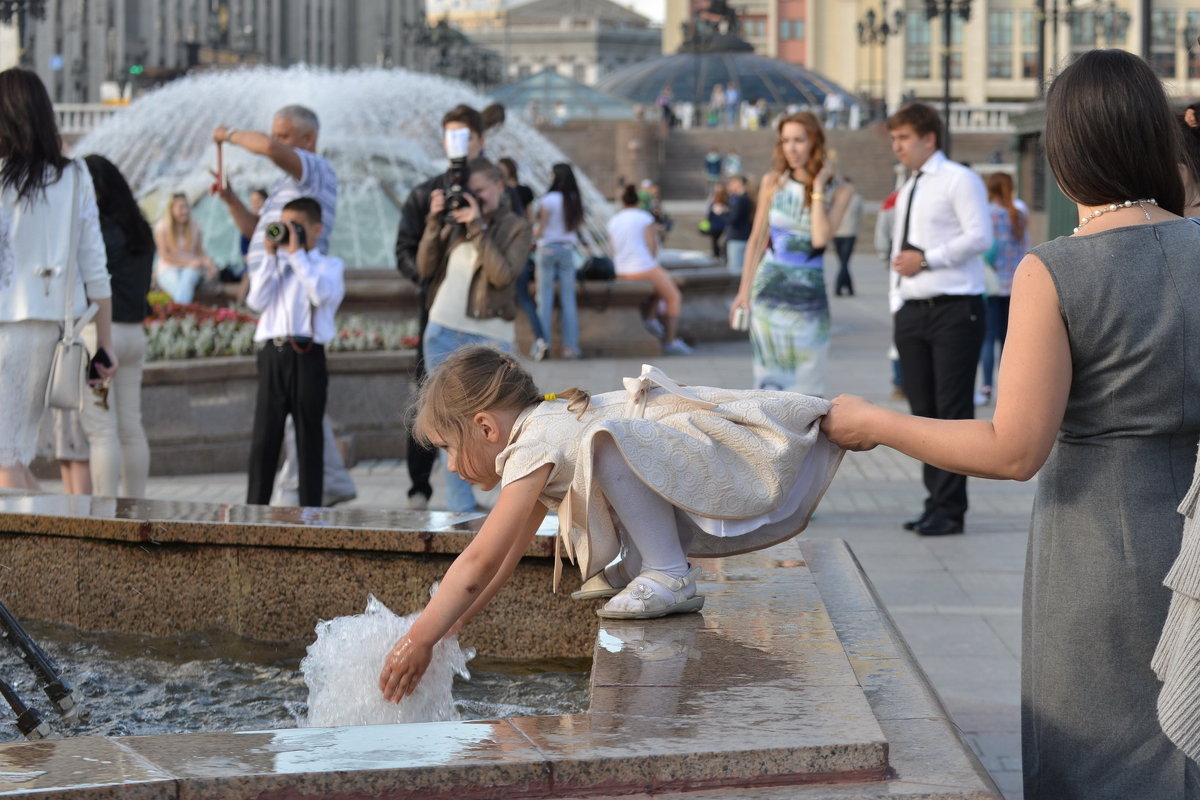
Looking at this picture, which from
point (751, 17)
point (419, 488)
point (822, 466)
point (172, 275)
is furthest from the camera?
point (751, 17)

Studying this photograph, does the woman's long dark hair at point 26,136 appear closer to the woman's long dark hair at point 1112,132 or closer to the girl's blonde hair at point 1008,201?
the woman's long dark hair at point 1112,132

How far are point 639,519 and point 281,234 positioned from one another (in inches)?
158

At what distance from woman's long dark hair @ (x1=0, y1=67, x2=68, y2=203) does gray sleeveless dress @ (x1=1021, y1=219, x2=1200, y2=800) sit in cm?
409

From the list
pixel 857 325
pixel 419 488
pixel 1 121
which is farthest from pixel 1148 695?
pixel 857 325

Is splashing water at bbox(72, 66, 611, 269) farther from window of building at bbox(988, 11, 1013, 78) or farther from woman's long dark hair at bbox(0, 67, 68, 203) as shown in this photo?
window of building at bbox(988, 11, 1013, 78)

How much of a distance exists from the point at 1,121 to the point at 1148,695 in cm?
444

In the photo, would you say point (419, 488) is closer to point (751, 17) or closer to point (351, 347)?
point (351, 347)

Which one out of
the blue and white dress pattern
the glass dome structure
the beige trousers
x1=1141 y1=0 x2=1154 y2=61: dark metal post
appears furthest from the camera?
the glass dome structure

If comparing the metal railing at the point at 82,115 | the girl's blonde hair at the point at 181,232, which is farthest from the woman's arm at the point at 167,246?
the metal railing at the point at 82,115

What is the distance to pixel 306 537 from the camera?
14.4 ft

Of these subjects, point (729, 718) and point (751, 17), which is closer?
point (729, 718)

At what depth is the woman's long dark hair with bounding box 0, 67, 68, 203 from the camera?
573 centimetres

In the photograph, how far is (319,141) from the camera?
664 inches

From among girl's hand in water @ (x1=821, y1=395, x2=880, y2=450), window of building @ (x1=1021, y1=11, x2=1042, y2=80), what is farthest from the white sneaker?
window of building @ (x1=1021, y1=11, x2=1042, y2=80)
